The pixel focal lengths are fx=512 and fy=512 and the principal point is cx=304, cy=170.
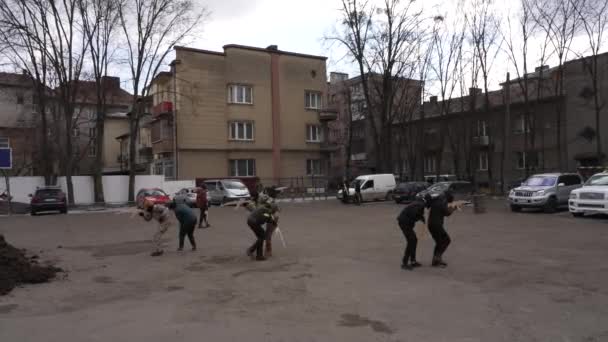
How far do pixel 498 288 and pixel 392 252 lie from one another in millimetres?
3998

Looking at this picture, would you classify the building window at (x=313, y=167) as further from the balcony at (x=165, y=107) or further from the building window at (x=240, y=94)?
the balcony at (x=165, y=107)

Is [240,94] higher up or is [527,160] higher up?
[240,94]

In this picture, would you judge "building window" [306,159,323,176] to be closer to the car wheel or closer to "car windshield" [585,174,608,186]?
the car wheel

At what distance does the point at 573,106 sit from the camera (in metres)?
38.5

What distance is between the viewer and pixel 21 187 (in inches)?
1404

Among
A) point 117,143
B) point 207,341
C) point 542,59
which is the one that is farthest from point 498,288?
point 117,143

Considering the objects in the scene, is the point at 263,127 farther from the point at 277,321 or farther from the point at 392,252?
the point at 277,321

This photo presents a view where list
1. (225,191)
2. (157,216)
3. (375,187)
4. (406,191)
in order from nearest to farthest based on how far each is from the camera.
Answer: (157,216)
(406,191)
(225,191)
(375,187)

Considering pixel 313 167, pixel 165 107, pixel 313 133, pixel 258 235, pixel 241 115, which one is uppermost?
pixel 165 107

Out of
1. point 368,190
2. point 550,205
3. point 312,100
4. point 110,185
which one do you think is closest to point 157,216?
point 550,205

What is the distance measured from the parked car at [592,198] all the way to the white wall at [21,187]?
33.4 meters

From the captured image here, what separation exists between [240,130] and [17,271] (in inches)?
1358

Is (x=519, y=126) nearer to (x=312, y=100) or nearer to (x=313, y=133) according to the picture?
(x=313, y=133)

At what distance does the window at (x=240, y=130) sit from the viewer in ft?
140
